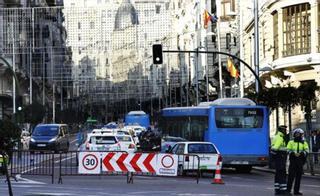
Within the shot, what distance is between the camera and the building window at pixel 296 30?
41.9m

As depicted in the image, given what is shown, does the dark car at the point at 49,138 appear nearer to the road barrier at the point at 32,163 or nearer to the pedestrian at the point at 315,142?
the pedestrian at the point at 315,142

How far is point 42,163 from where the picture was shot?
2572cm

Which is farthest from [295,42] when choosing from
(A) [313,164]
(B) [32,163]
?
(B) [32,163]

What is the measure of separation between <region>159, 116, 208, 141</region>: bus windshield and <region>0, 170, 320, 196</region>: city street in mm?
5980

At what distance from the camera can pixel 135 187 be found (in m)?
20.6

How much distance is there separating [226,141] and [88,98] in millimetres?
83920

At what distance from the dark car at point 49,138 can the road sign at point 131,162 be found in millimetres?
20637

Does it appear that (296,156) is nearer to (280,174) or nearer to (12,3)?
(280,174)

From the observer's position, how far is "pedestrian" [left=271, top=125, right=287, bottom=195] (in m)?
17.8

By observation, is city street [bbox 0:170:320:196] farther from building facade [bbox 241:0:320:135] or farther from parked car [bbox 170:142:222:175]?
building facade [bbox 241:0:320:135]

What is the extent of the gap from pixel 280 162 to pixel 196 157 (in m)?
6.83

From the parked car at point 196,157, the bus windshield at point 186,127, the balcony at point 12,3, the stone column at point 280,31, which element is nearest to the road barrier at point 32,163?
the parked car at point 196,157

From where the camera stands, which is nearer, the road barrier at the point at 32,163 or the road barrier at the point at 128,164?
the road barrier at the point at 128,164

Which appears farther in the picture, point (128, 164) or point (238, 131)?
point (238, 131)
